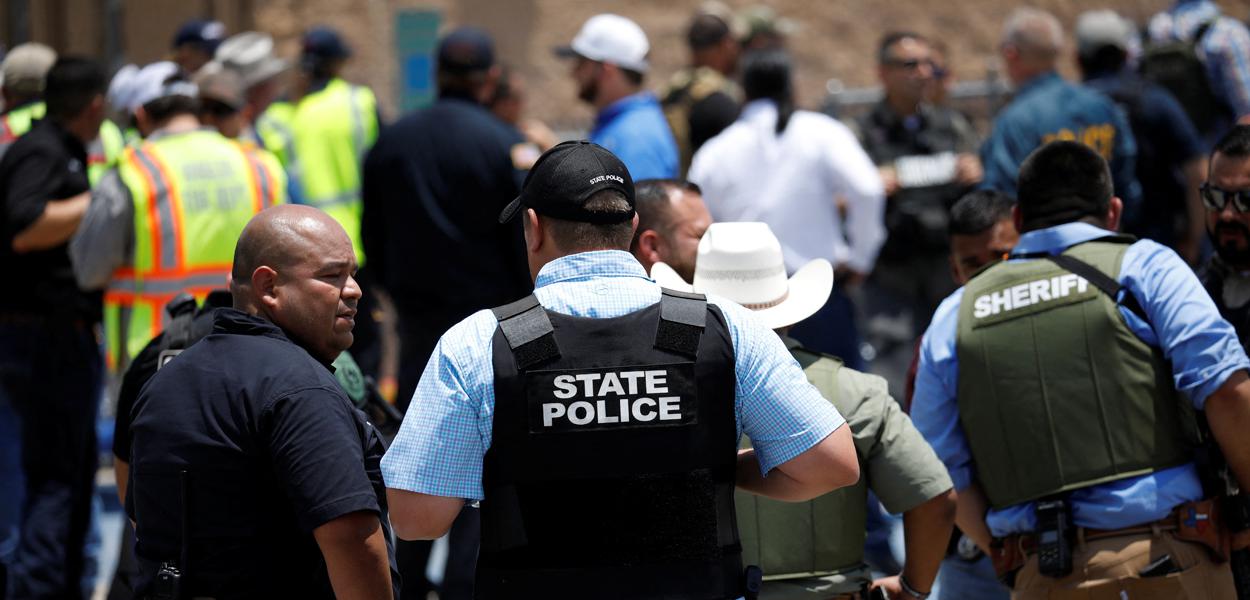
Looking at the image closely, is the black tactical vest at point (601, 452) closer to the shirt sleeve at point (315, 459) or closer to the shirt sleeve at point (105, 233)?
the shirt sleeve at point (315, 459)

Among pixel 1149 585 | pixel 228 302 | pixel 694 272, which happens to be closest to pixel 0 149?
pixel 228 302

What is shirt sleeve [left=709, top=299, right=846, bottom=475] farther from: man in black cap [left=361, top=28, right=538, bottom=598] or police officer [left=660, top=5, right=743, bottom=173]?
police officer [left=660, top=5, right=743, bottom=173]

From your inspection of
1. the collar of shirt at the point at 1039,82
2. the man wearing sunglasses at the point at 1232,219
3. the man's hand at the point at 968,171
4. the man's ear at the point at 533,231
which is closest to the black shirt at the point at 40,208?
the man's ear at the point at 533,231

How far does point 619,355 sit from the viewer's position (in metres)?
2.97

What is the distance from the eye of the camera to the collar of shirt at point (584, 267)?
3.07 meters

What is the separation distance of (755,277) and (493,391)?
1089 millimetres

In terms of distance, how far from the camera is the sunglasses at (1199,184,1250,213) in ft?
13.8

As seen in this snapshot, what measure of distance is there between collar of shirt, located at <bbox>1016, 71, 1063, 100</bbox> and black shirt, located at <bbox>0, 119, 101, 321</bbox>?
13.9 ft

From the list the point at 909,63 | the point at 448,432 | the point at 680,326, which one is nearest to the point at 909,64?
the point at 909,63

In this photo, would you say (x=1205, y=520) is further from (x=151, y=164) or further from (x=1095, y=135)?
(x=151, y=164)

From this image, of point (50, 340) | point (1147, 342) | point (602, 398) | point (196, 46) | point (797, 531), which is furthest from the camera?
point (196, 46)

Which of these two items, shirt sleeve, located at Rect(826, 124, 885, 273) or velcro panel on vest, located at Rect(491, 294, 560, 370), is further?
shirt sleeve, located at Rect(826, 124, 885, 273)

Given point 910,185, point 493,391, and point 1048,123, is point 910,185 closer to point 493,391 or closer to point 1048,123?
point 1048,123

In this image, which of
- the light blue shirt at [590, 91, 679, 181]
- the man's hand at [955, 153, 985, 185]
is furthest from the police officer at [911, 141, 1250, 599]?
the man's hand at [955, 153, 985, 185]
